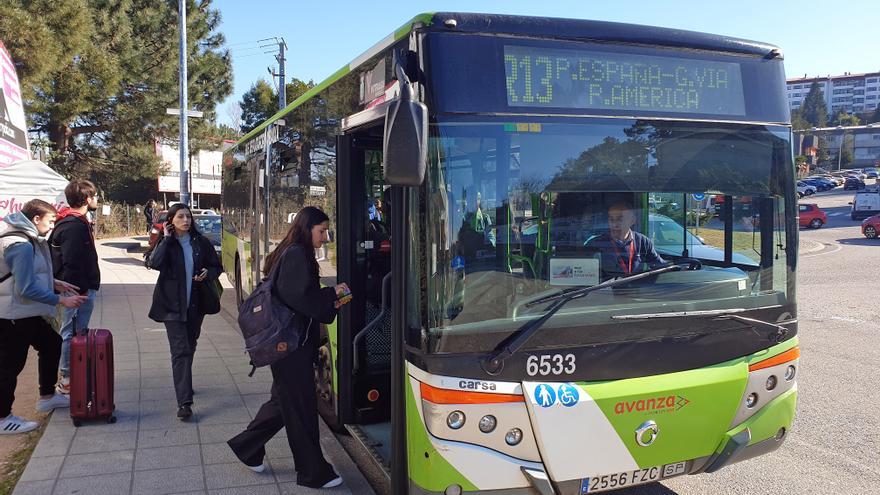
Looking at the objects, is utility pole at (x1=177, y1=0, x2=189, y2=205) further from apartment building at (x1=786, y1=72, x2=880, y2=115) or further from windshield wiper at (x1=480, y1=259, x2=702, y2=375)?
apartment building at (x1=786, y1=72, x2=880, y2=115)

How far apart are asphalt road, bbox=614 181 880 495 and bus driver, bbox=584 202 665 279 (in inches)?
72.4

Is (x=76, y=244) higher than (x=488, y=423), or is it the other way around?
(x=76, y=244)

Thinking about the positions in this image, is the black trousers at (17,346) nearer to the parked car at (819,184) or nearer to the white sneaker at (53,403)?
the white sneaker at (53,403)

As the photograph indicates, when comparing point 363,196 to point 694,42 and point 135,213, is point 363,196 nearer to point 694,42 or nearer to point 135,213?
point 694,42

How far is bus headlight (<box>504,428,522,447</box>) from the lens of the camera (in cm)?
321

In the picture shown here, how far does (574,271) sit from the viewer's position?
11.1 feet

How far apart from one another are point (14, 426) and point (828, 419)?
6916mm

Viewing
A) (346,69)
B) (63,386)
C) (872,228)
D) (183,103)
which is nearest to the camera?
(346,69)

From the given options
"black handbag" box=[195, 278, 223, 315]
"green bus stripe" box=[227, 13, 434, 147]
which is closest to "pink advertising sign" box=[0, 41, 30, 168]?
"green bus stripe" box=[227, 13, 434, 147]

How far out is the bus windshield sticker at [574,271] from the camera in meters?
3.37

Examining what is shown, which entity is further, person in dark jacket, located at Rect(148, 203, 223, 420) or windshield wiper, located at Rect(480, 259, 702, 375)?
person in dark jacket, located at Rect(148, 203, 223, 420)

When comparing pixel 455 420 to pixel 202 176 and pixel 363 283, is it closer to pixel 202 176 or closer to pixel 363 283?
pixel 363 283

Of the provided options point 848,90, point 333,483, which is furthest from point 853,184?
point 848,90

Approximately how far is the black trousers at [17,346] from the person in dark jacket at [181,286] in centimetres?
90
